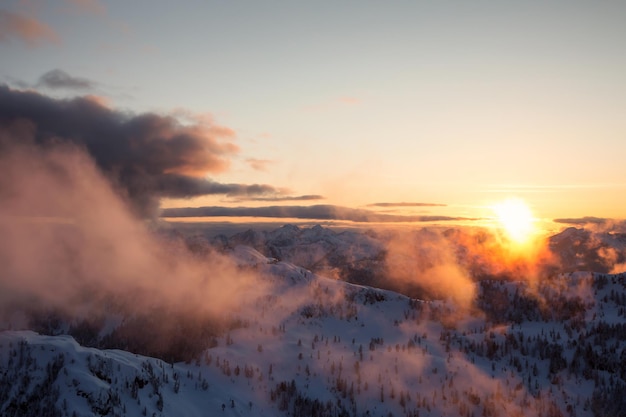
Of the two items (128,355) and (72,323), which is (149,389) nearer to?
(128,355)

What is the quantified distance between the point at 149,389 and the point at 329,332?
16.7 meters

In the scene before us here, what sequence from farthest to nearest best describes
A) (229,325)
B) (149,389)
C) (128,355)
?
1. (229,325)
2. (128,355)
3. (149,389)

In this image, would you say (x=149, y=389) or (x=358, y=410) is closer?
Result: (x=149, y=389)

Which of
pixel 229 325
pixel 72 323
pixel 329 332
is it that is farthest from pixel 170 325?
pixel 72 323

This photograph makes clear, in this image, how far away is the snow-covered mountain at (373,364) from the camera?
17812 millimetres

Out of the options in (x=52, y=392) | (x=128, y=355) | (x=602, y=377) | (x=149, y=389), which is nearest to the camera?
(x=52, y=392)

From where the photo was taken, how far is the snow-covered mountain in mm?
17812

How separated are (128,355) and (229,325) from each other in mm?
12348

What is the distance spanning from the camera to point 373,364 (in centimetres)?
2633

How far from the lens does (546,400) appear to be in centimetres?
2238

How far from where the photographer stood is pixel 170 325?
41.3 m

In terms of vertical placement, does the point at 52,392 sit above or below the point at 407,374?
above

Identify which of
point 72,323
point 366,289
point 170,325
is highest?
point 366,289

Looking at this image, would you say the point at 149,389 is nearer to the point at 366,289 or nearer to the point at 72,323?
the point at 366,289
